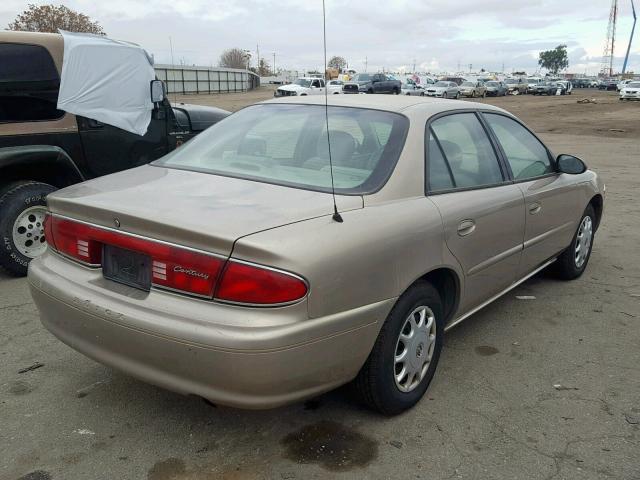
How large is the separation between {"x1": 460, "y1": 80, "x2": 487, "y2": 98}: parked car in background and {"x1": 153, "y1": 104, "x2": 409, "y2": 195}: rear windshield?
153 feet

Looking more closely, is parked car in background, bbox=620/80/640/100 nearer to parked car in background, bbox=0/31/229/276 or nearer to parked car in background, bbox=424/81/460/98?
parked car in background, bbox=424/81/460/98

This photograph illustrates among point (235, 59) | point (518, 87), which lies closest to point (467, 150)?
point (518, 87)

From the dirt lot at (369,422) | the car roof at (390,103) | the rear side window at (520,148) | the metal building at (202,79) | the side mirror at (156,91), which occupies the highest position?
the metal building at (202,79)

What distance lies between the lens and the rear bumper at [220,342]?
7.29 feet

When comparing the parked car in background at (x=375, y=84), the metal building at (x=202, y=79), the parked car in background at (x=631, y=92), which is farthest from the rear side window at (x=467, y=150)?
the metal building at (x=202, y=79)

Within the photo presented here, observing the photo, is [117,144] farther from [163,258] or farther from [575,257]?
[575,257]

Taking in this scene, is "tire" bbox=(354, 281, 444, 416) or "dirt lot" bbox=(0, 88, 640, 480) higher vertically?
"tire" bbox=(354, 281, 444, 416)

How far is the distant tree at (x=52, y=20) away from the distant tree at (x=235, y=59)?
162 feet

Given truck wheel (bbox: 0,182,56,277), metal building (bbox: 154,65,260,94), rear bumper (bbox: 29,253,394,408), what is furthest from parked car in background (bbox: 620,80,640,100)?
rear bumper (bbox: 29,253,394,408)

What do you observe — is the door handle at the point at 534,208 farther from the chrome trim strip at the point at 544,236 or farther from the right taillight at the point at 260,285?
the right taillight at the point at 260,285

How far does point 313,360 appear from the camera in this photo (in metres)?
2.34

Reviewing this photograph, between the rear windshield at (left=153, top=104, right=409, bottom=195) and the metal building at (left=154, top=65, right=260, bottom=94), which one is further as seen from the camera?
the metal building at (left=154, top=65, right=260, bottom=94)

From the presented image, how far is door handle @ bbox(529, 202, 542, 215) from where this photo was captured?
394 cm

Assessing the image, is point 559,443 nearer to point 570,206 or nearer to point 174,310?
point 174,310
